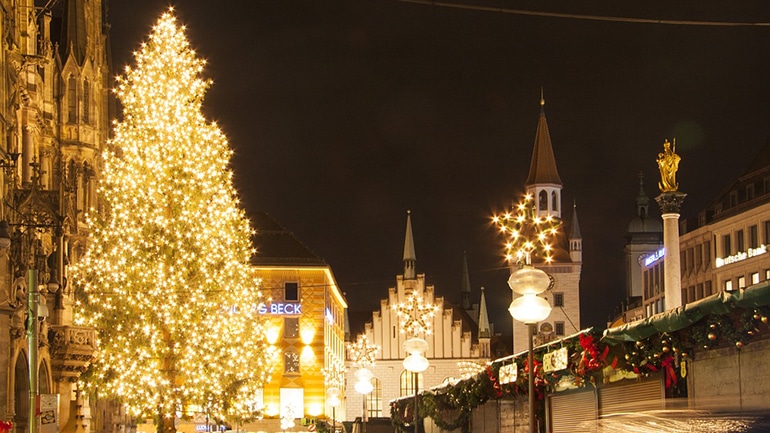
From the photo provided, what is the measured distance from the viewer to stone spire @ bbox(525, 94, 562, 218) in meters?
128

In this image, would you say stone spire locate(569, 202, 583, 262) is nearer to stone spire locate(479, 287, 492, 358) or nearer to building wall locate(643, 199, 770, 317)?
stone spire locate(479, 287, 492, 358)

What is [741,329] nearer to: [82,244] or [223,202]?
[223,202]

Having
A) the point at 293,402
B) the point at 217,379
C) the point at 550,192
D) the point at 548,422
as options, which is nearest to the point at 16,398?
the point at 217,379

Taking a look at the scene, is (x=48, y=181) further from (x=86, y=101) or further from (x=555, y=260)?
(x=555, y=260)

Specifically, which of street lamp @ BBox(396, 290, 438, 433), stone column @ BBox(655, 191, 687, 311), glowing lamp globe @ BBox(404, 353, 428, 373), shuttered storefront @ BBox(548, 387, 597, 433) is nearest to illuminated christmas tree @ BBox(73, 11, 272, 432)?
street lamp @ BBox(396, 290, 438, 433)

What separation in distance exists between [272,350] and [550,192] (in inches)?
3584

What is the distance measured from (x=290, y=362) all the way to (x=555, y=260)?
1774 inches

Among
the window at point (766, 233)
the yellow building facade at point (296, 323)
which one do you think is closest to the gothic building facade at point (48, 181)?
the yellow building facade at point (296, 323)

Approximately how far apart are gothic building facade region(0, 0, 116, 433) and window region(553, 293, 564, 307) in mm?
73966

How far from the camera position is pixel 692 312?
15.6 m

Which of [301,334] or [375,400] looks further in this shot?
[375,400]

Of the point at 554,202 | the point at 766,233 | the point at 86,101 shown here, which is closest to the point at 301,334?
the point at 766,233

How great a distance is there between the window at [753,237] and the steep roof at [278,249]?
27303 mm

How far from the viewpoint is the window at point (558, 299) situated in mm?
119562
